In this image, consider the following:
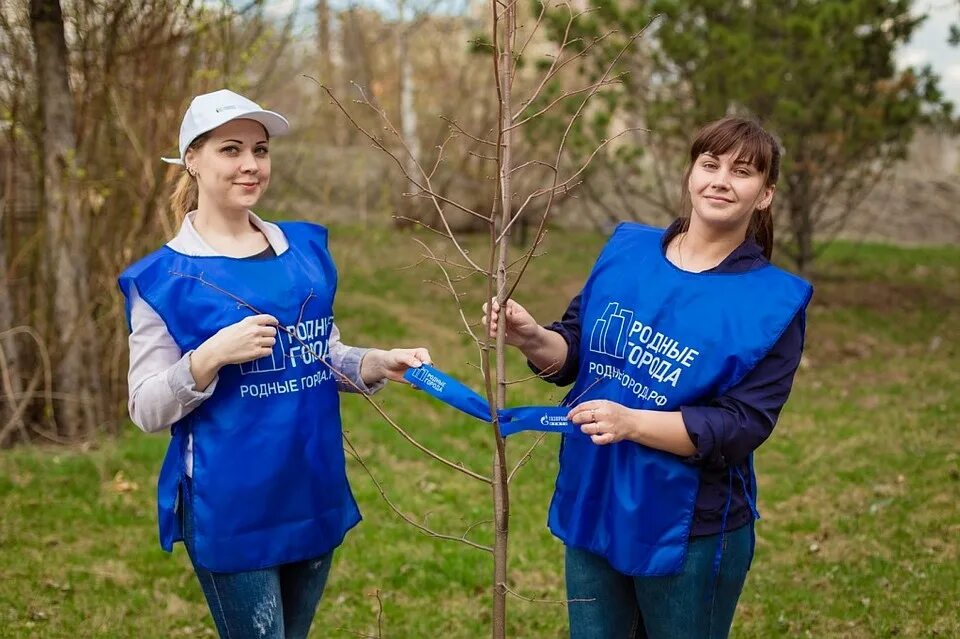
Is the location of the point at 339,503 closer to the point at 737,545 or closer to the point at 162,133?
the point at 737,545

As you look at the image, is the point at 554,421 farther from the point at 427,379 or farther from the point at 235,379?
the point at 235,379

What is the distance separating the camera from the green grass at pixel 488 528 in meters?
4.36

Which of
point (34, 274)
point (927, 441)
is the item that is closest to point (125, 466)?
point (34, 274)

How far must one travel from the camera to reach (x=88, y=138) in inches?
266

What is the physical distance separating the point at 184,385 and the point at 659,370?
1.13 metres

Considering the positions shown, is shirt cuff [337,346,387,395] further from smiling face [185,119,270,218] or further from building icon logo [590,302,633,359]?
building icon logo [590,302,633,359]

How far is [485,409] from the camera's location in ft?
8.28

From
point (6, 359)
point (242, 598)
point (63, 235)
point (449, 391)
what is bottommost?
point (6, 359)

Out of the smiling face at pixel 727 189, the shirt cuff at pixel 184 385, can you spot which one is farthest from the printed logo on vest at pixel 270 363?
the smiling face at pixel 727 189

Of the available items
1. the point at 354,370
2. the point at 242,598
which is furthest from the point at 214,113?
the point at 242,598

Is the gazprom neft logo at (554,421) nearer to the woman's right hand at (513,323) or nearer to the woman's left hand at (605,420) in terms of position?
the woman's left hand at (605,420)

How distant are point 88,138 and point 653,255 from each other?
530cm

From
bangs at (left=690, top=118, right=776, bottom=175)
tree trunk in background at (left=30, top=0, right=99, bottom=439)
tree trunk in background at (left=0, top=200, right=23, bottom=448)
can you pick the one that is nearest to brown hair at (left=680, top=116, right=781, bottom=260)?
bangs at (left=690, top=118, right=776, bottom=175)

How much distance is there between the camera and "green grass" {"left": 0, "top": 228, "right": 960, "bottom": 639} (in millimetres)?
4359
